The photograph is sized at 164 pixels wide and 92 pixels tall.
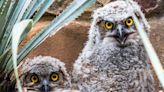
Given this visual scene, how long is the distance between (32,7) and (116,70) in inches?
21.8

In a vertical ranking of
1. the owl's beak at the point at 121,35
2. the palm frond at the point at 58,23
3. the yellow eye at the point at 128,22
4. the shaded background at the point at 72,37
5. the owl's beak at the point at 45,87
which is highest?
the shaded background at the point at 72,37

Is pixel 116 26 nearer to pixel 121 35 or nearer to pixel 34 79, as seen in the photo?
pixel 121 35

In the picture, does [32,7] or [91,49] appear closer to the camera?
[32,7]

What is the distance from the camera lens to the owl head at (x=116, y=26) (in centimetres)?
173

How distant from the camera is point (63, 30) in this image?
7.80 feet

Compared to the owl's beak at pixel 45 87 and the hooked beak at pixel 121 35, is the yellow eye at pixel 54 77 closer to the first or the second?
the owl's beak at pixel 45 87

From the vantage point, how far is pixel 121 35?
1729mm

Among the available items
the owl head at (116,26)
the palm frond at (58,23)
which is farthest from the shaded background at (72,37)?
the palm frond at (58,23)

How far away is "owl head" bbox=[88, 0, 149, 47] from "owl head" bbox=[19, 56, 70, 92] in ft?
0.73

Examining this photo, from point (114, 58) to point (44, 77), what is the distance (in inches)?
13.0

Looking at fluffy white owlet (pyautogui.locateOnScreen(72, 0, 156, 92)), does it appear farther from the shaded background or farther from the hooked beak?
the shaded background

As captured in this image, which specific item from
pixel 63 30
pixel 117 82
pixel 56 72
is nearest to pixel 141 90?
pixel 117 82

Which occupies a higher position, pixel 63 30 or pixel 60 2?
pixel 60 2

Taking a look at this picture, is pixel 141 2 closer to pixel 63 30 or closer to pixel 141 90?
pixel 63 30
